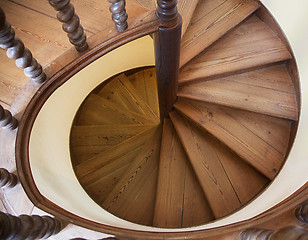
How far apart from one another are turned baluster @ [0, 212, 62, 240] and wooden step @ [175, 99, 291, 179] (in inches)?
49.1

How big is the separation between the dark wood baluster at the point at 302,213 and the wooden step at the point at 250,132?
3.12ft

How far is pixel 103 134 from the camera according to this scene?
7.66ft

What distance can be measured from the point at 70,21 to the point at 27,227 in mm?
695

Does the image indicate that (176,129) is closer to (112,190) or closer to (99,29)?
(112,190)

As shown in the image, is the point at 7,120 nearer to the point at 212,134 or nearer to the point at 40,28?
the point at 40,28

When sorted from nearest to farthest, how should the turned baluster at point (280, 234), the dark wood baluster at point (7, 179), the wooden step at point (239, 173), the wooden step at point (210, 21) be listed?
the turned baluster at point (280, 234)
the dark wood baluster at point (7, 179)
the wooden step at point (210, 21)
the wooden step at point (239, 173)

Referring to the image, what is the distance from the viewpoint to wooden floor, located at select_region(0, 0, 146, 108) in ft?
3.74

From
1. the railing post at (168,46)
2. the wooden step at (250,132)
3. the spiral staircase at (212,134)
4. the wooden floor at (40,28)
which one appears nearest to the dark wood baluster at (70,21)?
the wooden floor at (40,28)

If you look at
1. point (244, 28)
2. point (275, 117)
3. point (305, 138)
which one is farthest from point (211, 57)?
point (305, 138)

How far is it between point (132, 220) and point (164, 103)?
955mm

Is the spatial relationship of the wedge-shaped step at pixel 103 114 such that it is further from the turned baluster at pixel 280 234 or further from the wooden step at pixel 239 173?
the turned baluster at pixel 280 234

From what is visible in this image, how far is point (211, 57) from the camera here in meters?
1.83

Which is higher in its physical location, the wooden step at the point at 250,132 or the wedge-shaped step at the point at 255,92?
the wedge-shaped step at the point at 255,92

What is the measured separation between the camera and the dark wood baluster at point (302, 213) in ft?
2.59
